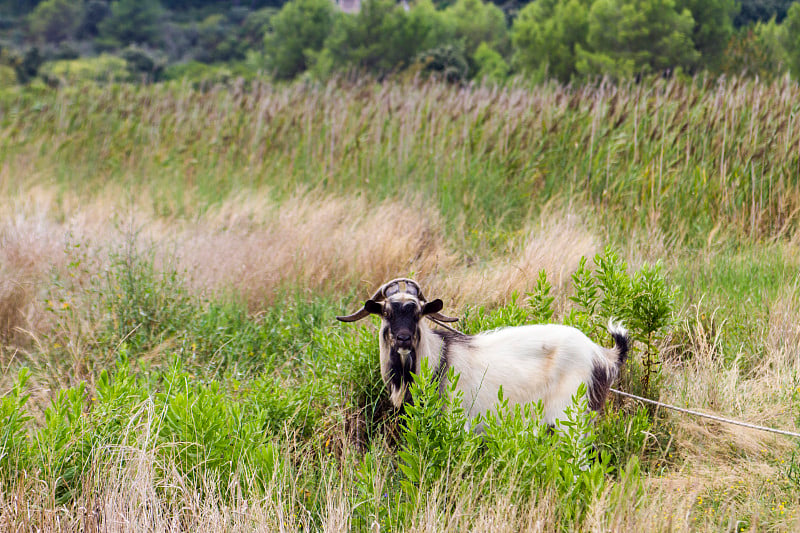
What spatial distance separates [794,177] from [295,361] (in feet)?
17.7

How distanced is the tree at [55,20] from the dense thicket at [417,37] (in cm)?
13

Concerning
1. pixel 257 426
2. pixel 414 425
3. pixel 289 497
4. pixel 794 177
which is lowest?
pixel 289 497

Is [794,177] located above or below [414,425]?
above

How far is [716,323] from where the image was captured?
5105mm

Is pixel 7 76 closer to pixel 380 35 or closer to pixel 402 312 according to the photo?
pixel 380 35

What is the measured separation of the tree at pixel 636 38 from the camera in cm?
3681

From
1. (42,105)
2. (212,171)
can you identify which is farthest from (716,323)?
(42,105)

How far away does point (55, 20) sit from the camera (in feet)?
219

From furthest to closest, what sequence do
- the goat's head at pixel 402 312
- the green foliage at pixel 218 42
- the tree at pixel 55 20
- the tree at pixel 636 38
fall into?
the tree at pixel 55 20 < the green foliage at pixel 218 42 < the tree at pixel 636 38 < the goat's head at pixel 402 312

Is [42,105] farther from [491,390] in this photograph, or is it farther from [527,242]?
[491,390]

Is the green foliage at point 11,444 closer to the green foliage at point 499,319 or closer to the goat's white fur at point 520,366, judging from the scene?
the goat's white fur at point 520,366

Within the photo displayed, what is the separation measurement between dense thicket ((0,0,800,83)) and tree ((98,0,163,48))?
0.09 meters

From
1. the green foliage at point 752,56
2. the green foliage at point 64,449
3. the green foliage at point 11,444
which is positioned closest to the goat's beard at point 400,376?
the green foliage at point 64,449

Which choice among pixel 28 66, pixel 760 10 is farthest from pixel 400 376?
pixel 760 10
